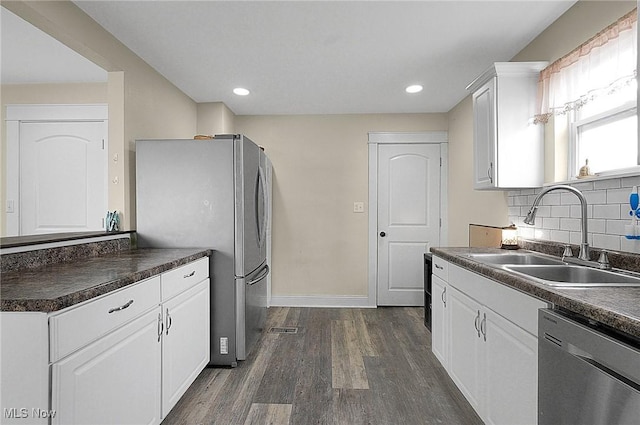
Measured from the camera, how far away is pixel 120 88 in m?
2.54

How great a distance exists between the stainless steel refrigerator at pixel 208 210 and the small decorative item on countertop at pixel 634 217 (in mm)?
2232

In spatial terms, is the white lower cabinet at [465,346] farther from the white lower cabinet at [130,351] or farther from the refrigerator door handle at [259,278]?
the white lower cabinet at [130,351]

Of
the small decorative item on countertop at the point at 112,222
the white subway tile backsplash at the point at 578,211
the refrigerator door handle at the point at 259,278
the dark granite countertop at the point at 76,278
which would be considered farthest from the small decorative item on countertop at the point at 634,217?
the small decorative item on countertop at the point at 112,222

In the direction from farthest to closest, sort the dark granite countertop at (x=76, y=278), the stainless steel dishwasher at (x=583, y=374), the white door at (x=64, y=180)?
the white door at (x=64, y=180) < the dark granite countertop at (x=76, y=278) < the stainless steel dishwasher at (x=583, y=374)

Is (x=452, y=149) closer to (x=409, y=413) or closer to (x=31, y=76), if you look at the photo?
(x=409, y=413)

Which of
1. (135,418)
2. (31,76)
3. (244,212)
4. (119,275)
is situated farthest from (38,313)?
(31,76)

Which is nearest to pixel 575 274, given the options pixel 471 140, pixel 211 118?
pixel 471 140

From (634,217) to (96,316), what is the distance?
2326 millimetres

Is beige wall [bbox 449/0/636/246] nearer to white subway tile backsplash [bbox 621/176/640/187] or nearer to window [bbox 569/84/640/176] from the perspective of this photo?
window [bbox 569/84/640/176]

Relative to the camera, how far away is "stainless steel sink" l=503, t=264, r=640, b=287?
153 cm

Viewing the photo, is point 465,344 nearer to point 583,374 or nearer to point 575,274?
point 575,274

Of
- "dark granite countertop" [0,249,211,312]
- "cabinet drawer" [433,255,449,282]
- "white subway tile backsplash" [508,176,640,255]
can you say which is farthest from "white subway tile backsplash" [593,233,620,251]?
"dark granite countertop" [0,249,211,312]

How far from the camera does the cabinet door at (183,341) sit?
6.20ft

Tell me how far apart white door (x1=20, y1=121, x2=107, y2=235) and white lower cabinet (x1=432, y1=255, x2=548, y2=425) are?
304 cm
